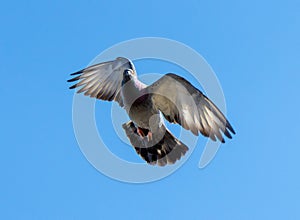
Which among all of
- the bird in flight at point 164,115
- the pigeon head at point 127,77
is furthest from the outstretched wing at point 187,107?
the pigeon head at point 127,77

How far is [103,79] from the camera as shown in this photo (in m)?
14.6

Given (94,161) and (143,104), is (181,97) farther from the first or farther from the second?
(94,161)

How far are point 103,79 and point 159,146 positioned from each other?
279 cm

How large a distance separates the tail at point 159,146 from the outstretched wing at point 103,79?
5.10ft

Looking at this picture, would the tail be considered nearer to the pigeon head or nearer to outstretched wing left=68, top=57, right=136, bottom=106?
the pigeon head

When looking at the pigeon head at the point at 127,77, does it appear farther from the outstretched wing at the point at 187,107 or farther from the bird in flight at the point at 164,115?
the outstretched wing at the point at 187,107

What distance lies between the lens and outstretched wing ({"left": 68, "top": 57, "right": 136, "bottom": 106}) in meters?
14.3

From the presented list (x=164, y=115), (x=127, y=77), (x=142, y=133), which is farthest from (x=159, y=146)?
(x=127, y=77)

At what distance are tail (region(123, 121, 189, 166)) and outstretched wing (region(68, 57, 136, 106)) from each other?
1.55m

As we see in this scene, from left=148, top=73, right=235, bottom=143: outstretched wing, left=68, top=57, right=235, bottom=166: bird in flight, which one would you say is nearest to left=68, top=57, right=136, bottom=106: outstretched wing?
left=68, top=57, right=235, bottom=166: bird in flight
